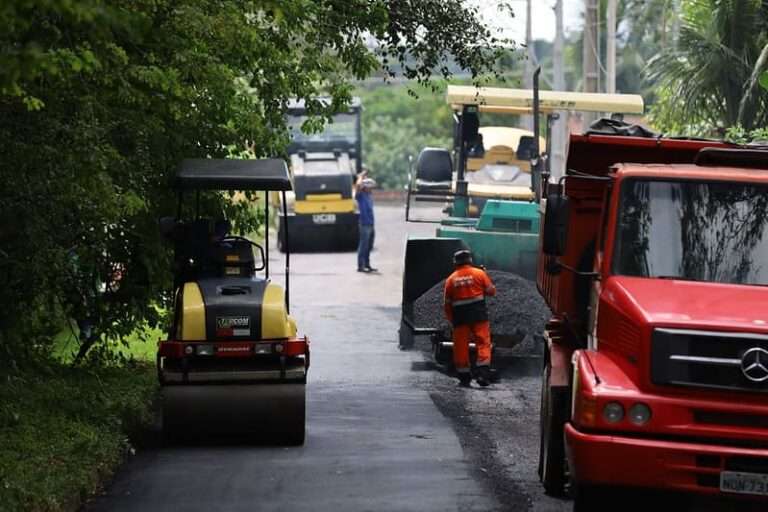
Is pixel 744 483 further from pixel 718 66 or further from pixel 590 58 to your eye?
pixel 590 58

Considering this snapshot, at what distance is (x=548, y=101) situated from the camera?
26922 millimetres

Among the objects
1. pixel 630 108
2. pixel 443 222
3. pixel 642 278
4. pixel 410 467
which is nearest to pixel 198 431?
pixel 410 467

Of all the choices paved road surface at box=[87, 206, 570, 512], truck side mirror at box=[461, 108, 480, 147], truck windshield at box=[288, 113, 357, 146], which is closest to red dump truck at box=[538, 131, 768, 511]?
paved road surface at box=[87, 206, 570, 512]

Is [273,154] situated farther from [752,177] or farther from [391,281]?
[391,281]

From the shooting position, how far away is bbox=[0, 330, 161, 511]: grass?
11.1 metres

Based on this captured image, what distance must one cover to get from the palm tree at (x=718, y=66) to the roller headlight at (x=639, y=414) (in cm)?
1327

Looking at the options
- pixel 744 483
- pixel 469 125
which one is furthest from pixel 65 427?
pixel 469 125

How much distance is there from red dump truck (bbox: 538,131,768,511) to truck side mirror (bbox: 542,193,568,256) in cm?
1

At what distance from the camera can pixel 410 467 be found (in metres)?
12.9

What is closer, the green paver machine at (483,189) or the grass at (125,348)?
the grass at (125,348)

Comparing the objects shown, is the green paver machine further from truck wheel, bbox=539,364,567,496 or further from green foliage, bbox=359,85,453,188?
green foliage, bbox=359,85,453,188

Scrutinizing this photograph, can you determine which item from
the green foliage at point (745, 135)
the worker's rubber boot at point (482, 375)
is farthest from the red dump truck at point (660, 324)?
the green foliage at point (745, 135)

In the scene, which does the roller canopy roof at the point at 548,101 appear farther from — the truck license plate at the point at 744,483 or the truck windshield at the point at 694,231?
the truck license plate at the point at 744,483

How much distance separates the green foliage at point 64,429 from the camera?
11070mm
